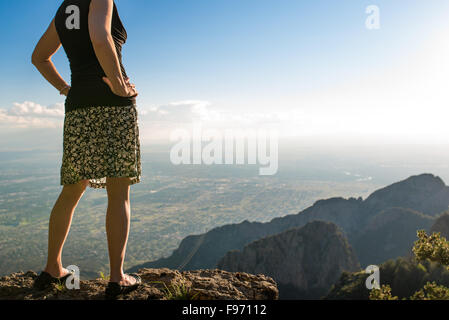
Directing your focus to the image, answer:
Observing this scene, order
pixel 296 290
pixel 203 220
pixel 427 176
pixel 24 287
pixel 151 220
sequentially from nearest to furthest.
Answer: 1. pixel 24 287
2. pixel 296 290
3. pixel 427 176
4. pixel 151 220
5. pixel 203 220

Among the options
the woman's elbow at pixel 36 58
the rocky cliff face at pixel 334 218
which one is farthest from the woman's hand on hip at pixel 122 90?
the rocky cliff face at pixel 334 218

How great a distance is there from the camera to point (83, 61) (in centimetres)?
254

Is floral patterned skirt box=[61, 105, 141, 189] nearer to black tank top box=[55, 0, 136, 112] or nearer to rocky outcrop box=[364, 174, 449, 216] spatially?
black tank top box=[55, 0, 136, 112]

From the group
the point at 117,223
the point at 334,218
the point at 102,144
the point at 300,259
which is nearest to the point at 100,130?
Answer: the point at 102,144

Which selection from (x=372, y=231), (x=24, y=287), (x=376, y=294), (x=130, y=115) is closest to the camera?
(x=376, y=294)

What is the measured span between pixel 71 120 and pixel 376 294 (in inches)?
120

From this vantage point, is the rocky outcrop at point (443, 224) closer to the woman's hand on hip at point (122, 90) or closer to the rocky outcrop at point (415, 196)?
the rocky outcrop at point (415, 196)

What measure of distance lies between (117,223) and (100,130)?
0.83 metres

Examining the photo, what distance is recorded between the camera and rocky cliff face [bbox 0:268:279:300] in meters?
2.50

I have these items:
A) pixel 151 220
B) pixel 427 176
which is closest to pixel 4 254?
pixel 151 220

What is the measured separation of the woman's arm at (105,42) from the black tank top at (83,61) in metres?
0.10

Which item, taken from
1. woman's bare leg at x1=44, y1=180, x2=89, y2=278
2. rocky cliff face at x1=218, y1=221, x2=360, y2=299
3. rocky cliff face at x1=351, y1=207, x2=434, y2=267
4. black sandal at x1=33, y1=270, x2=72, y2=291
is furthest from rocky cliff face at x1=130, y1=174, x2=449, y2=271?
woman's bare leg at x1=44, y1=180, x2=89, y2=278

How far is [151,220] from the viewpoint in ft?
440
